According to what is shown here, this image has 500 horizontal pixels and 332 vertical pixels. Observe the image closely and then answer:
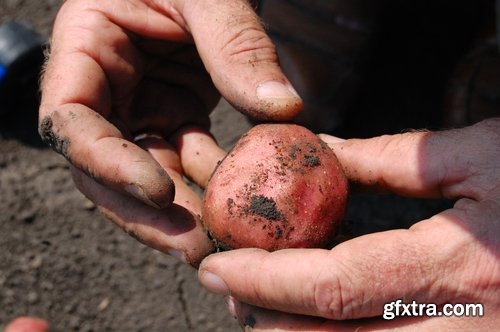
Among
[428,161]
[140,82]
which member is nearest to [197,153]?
[140,82]

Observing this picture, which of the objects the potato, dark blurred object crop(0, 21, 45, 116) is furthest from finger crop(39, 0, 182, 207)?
dark blurred object crop(0, 21, 45, 116)

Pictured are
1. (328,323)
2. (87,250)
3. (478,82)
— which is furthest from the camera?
(478,82)

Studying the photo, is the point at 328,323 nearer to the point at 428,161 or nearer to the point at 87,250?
the point at 428,161

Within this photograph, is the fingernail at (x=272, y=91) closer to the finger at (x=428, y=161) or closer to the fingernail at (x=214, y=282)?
the finger at (x=428, y=161)

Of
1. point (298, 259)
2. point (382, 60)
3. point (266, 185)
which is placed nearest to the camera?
point (298, 259)

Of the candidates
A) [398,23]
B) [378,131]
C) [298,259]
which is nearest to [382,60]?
[398,23]

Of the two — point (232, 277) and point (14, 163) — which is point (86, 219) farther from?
point (232, 277)
